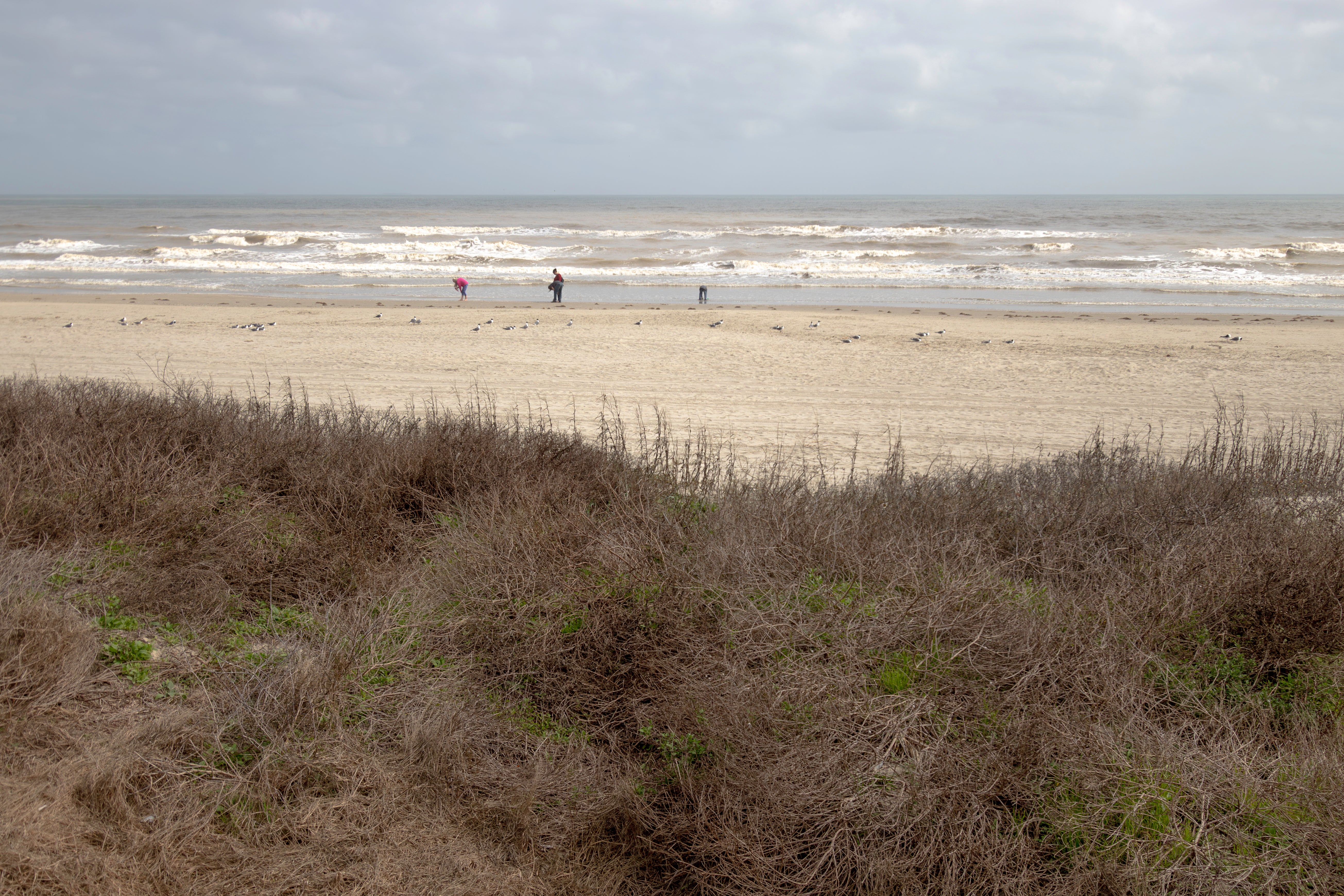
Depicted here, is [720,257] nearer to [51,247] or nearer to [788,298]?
[788,298]

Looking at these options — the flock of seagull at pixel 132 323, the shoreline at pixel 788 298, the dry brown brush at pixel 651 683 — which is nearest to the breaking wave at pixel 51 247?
the shoreline at pixel 788 298

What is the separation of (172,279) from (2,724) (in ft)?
121

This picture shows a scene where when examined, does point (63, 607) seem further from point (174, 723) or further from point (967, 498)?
point (967, 498)

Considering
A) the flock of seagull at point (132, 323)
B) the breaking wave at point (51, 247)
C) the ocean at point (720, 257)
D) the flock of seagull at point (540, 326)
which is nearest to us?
the flock of seagull at point (540, 326)

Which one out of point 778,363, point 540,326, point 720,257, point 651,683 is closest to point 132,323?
point 540,326

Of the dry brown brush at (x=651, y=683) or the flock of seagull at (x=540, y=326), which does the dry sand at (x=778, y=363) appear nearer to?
the flock of seagull at (x=540, y=326)

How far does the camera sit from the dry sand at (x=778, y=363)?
41.3 ft

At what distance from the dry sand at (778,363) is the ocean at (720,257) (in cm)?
617

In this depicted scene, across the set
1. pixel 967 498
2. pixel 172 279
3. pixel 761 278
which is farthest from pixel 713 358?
pixel 172 279

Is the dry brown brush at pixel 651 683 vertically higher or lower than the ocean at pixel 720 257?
lower

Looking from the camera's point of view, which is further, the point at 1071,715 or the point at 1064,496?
the point at 1064,496

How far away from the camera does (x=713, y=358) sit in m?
17.5

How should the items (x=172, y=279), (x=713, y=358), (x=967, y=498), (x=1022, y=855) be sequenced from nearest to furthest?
1. (x=1022, y=855)
2. (x=967, y=498)
3. (x=713, y=358)
4. (x=172, y=279)

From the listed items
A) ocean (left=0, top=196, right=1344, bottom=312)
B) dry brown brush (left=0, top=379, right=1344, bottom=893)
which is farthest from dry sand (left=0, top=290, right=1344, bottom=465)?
ocean (left=0, top=196, right=1344, bottom=312)
